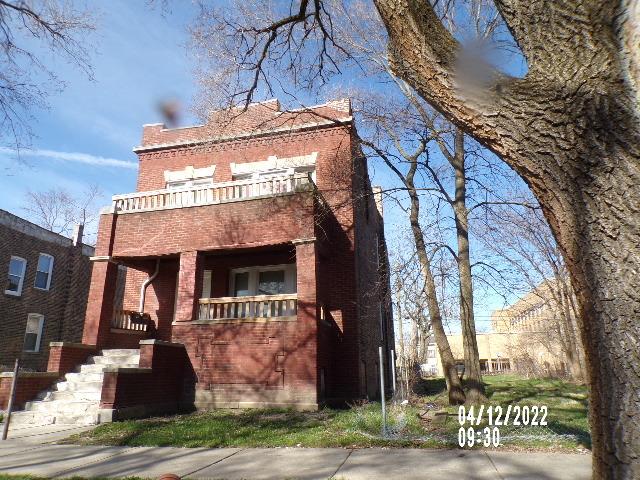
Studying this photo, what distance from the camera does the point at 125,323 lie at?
14.1 metres

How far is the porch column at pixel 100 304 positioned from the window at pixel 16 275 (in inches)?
477

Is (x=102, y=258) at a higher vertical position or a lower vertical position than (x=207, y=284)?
higher

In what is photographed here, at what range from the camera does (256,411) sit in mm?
10305

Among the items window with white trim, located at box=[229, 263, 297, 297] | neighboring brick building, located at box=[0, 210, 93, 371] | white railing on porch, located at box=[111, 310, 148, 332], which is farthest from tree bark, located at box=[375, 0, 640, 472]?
neighboring brick building, located at box=[0, 210, 93, 371]

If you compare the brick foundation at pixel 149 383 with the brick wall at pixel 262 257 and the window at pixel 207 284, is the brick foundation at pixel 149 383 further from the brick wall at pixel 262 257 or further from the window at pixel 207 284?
the window at pixel 207 284

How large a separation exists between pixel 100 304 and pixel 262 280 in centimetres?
492

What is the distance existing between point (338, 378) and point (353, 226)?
4.83 meters

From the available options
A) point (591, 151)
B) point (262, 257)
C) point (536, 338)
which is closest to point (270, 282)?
point (262, 257)

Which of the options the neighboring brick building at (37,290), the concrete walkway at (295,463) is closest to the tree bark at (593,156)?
the concrete walkway at (295,463)

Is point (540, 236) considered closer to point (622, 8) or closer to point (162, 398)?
point (162, 398)

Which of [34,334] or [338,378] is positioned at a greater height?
[34,334]

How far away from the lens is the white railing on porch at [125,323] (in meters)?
13.6

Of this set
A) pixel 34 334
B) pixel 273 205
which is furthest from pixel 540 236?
pixel 34 334

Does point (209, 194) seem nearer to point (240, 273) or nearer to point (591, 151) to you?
point (240, 273)
